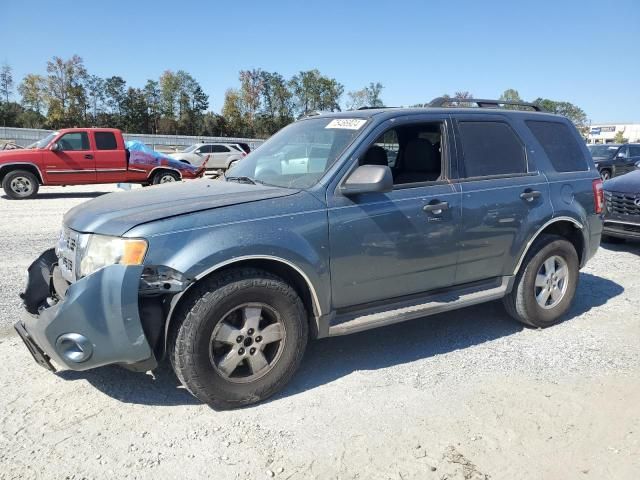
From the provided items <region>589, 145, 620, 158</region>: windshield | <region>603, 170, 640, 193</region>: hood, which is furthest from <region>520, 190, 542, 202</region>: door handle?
<region>589, 145, 620, 158</region>: windshield

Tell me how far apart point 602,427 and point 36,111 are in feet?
267

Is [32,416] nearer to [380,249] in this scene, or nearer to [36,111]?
[380,249]

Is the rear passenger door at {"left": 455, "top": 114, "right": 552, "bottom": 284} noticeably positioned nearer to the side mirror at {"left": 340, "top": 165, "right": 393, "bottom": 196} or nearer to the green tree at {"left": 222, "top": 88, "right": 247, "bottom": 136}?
the side mirror at {"left": 340, "top": 165, "right": 393, "bottom": 196}

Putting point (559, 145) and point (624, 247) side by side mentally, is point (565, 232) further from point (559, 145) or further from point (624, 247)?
point (624, 247)

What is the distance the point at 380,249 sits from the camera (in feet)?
12.1

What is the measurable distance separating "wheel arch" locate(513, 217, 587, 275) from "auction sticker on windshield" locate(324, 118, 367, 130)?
1.88 m

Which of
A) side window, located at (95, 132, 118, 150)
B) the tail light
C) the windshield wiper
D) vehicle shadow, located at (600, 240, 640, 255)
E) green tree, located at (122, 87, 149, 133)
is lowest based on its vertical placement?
vehicle shadow, located at (600, 240, 640, 255)

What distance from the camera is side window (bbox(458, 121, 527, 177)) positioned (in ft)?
14.2

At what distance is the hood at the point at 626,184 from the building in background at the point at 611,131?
107 metres

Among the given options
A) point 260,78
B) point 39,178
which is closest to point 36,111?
point 260,78

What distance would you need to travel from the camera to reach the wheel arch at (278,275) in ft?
10.1

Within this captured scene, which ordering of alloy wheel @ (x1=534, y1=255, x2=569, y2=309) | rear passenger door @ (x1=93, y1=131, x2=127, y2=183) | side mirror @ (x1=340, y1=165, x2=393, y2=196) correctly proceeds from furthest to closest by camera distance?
rear passenger door @ (x1=93, y1=131, x2=127, y2=183), alloy wheel @ (x1=534, y1=255, x2=569, y2=309), side mirror @ (x1=340, y1=165, x2=393, y2=196)

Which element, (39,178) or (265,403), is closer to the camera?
(265,403)

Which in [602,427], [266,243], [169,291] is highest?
[266,243]
